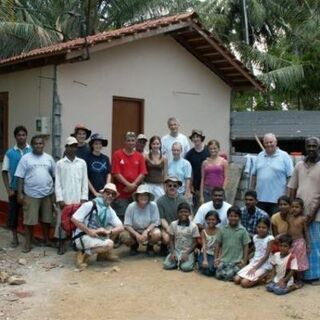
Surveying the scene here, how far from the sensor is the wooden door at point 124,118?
10.1m

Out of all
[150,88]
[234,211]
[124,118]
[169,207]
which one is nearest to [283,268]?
[234,211]

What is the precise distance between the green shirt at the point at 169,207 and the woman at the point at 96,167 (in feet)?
2.93

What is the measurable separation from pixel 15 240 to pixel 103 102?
2.89 m

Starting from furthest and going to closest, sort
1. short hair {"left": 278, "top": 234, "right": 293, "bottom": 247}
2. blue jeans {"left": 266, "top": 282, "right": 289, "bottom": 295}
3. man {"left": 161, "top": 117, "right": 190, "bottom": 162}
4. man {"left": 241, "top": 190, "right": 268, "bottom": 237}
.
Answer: man {"left": 161, "top": 117, "right": 190, "bottom": 162} < man {"left": 241, "top": 190, "right": 268, "bottom": 237} < short hair {"left": 278, "top": 234, "right": 293, "bottom": 247} < blue jeans {"left": 266, "top": 282, "right": 289, "bottom": 295}

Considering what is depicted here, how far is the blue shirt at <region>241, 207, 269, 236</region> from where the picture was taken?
23.8 feet

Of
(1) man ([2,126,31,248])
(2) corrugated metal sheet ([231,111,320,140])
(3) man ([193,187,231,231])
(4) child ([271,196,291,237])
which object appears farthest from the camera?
(2) corrugated metal sheet ([231,111,320,140])

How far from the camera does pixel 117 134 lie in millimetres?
10195

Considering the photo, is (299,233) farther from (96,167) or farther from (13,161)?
(13,161)

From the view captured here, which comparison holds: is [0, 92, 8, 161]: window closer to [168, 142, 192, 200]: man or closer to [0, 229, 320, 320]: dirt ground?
[0, 229, 320, 320]: dirt ground

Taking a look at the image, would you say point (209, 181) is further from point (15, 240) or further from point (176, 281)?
point (15, 240)

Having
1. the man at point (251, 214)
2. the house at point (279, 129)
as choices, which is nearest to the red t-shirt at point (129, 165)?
the man at point (251, 214)

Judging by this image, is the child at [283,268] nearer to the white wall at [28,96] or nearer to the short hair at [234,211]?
the short hair at [234,211]

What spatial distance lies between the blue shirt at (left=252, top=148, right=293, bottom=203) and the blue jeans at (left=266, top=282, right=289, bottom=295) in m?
1.48

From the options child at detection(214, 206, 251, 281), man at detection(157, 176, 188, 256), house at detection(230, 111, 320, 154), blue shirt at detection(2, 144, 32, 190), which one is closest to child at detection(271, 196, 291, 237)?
child at detection(214, 206, 251, 281)
